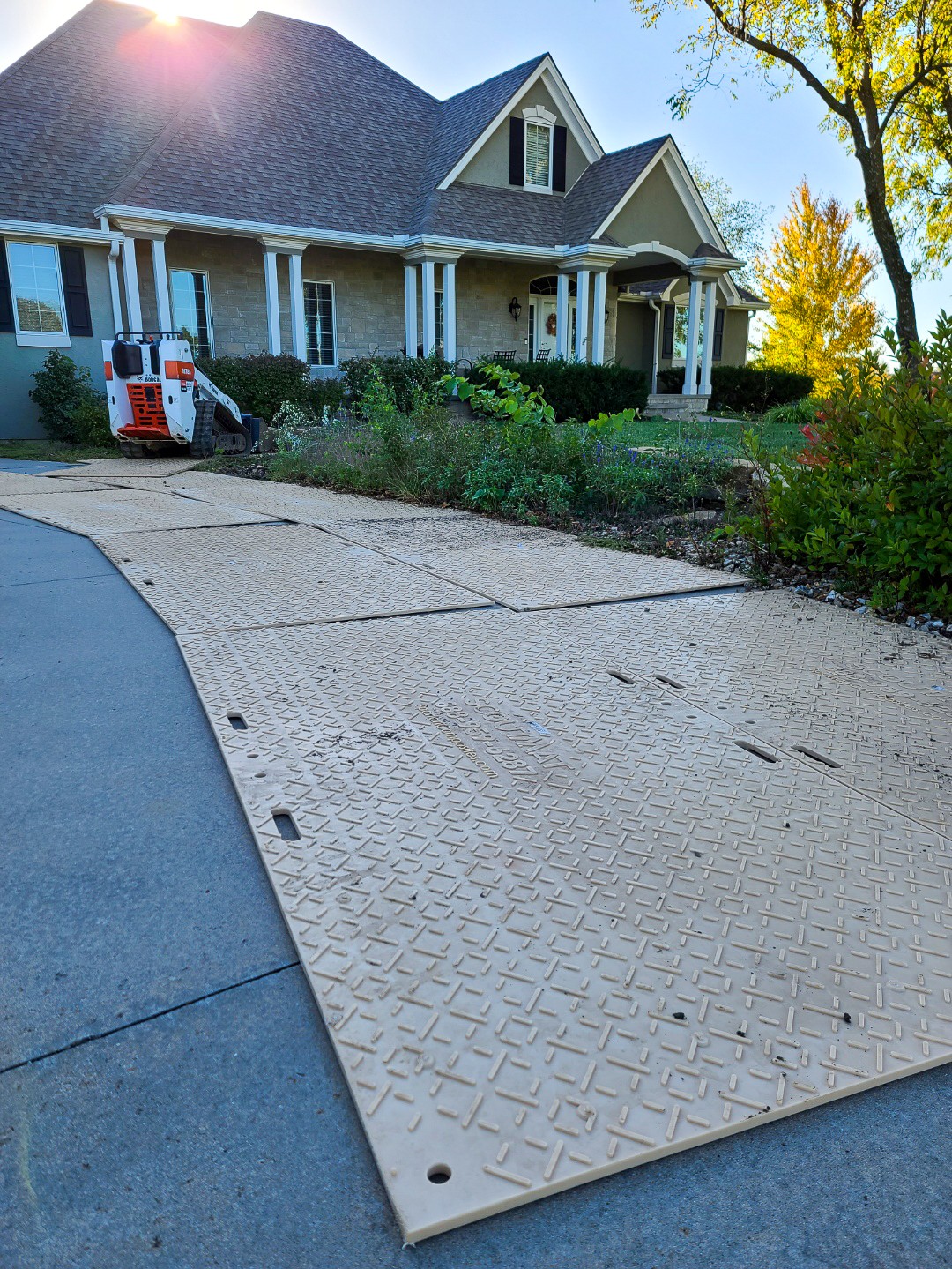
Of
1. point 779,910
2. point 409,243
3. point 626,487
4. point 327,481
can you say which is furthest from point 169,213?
point 779,910

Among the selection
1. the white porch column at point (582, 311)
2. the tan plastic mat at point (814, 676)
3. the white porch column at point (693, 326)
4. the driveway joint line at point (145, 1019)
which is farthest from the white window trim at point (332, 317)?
the driveway joint line at point (145, 1019)

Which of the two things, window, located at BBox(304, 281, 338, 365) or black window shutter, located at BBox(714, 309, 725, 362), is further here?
black window shutter, located at BBox(714, 309, 725, 362)

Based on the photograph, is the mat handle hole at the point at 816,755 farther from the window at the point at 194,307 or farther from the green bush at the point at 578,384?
the window at the point at 194,307

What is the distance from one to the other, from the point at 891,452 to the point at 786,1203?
3.70 m

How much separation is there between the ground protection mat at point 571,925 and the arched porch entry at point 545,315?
19265 millimetres

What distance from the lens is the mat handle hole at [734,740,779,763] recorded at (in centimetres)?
262

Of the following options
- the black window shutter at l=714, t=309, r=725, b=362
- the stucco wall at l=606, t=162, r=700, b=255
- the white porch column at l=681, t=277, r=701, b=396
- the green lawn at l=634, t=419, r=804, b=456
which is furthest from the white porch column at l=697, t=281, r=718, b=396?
the green lawn at l=634, t=419, r=804, b=456

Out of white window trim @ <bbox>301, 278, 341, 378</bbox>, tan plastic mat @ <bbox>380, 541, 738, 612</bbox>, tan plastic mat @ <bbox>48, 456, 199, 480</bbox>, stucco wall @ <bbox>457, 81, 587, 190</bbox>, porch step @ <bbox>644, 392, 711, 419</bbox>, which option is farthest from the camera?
porch step @ <bbox>644, 392, 711, 419</bbox>

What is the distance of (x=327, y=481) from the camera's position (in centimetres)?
876

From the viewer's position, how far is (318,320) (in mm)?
18359

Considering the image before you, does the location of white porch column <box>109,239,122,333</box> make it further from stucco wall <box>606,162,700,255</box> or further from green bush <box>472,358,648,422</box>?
stucco wall <box>606,162,700,255</box>

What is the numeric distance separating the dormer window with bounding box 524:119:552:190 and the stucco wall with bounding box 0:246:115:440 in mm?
9551

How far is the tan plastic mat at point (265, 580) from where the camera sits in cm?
414

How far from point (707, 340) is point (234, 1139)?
20928mm
